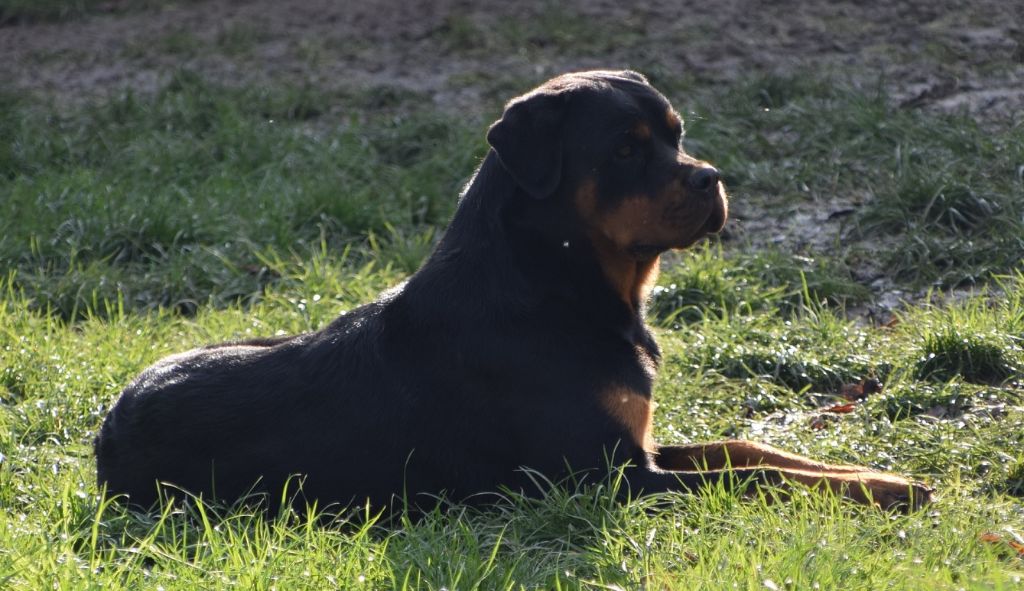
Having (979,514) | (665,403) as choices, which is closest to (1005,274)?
(665,403)

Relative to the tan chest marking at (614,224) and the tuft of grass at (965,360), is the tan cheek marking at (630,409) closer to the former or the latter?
the tan chest marking at (614,224)

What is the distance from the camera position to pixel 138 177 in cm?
774

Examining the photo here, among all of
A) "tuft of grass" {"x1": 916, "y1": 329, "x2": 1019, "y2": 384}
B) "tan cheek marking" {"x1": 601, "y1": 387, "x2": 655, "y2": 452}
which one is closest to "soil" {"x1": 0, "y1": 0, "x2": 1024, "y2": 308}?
"tuft of grass" {"x1": 916, "y1": 329, "x2": 1019, "y2": 384}

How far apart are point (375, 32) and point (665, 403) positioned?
18.4 feet

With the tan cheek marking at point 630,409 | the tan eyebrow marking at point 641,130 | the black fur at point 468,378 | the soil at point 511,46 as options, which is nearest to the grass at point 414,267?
the black fur at point 468,378

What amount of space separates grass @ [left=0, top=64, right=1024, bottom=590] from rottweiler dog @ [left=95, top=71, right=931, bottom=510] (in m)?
0.14

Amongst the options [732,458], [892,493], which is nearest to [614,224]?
[732,458]

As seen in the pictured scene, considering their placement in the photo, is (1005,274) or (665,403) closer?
(665,403)

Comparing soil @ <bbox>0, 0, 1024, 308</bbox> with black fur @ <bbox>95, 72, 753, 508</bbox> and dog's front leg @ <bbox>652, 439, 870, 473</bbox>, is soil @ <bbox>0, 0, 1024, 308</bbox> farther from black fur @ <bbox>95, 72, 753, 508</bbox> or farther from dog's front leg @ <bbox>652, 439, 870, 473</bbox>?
black fur @ <bbox>95, 72, 753, 508</bbox>

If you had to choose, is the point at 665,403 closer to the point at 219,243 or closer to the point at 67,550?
the point at 67,550

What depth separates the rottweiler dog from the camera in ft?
12.7

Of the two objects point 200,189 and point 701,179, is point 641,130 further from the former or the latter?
point 200,189

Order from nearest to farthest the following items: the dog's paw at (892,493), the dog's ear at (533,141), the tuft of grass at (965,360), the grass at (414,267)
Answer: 1. the grass at (414,267)
2. the dog's paw at (892,493)
3. the dog's ear at (533,141)
4. the tuft of grass at (965,360)

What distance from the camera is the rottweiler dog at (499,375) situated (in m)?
3.87
